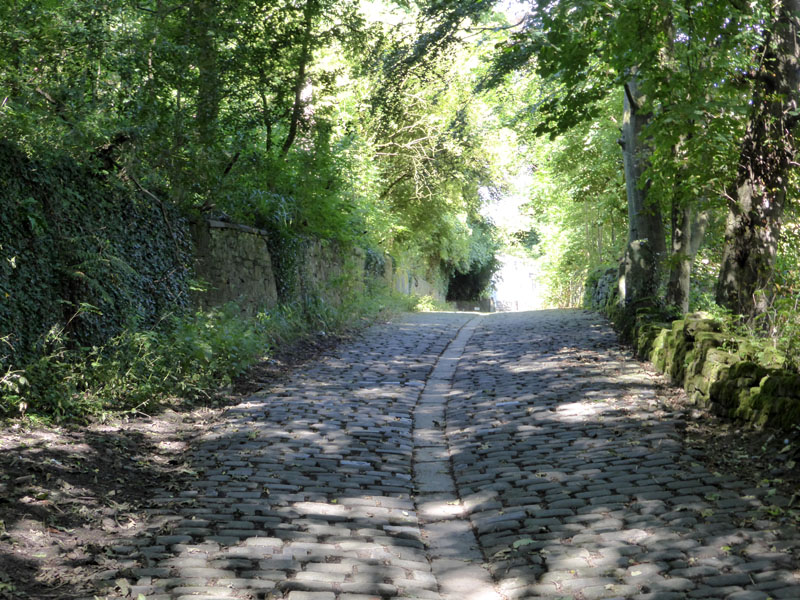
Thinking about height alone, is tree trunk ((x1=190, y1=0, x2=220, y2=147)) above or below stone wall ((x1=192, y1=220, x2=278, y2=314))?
above

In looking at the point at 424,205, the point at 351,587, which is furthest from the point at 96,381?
the point at 424,205

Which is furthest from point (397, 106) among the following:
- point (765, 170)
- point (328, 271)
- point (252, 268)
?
point (765, 170)

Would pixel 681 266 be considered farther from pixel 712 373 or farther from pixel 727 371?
pixel 727 371

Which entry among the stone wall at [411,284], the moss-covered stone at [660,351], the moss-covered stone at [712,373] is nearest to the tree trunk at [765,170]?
the moss-covered stone at [660,351]

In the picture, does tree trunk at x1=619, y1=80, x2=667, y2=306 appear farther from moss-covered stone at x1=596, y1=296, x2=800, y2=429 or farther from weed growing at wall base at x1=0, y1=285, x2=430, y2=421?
weed growing at wall base at x1=0, y1=285, x2=430, y2=421

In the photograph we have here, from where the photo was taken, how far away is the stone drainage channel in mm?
4613

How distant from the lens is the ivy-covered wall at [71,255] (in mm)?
7723

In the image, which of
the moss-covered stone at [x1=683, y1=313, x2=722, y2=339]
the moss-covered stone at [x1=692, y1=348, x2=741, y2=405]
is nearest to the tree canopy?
the moss-covered stone at [x1=683, y1=313, x2=722, y2=339]

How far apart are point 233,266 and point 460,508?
9.14 metres

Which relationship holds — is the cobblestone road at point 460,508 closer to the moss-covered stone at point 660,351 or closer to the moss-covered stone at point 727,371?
the moss-covered stone at point 727,371

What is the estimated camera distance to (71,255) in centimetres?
871

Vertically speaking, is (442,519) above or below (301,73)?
below

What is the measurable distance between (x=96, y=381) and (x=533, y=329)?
11.6m

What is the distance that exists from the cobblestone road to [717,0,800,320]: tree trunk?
1938 millimetres
